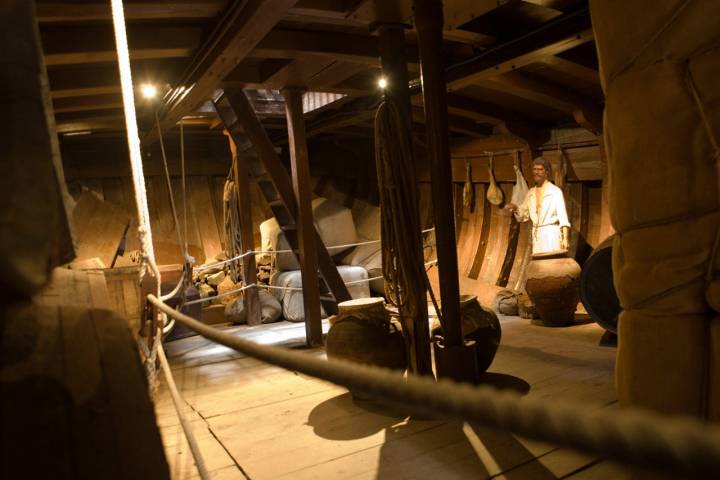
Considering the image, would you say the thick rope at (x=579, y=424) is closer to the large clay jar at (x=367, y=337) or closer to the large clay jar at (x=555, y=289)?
the large clay jar at (x=367, y=337)

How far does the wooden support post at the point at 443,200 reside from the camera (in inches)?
123

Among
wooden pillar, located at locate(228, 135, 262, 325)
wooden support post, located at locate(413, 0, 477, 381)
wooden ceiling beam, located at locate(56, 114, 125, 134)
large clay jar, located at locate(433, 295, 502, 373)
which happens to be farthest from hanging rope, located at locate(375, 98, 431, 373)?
wooden ceiling beam, located at locate(56, 114, 125, 134)

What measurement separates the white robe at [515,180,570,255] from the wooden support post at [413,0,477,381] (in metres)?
3.03

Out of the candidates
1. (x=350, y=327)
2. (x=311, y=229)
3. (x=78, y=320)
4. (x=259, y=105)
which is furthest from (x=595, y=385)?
(x=259, y=105)

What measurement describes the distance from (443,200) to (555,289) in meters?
2.72

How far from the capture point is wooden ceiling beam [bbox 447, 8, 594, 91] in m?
4.02

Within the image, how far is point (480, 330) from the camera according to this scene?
355 cm

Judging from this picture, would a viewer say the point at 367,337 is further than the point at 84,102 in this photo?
No

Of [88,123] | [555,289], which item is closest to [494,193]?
[555,289]

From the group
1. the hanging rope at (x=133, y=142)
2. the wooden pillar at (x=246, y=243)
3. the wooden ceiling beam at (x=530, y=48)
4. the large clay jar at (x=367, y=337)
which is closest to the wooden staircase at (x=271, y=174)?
the wooden pillar at (x=246, y=243)

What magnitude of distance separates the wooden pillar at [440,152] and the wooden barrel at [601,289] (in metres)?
1.69

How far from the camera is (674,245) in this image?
1483 mm

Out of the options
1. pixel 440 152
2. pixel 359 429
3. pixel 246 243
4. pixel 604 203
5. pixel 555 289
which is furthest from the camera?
pixel 246 243

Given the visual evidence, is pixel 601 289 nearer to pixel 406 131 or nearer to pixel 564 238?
pixel 564 238
